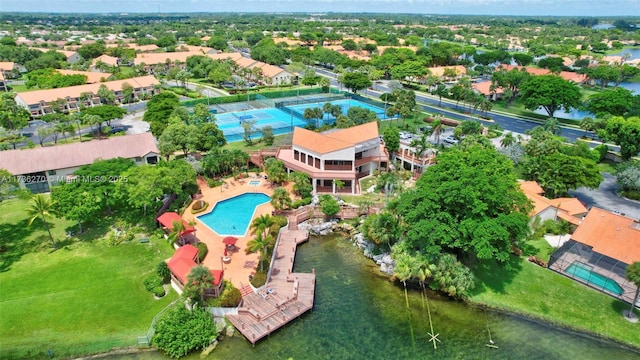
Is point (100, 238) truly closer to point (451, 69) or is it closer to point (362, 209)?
point (362, 209)

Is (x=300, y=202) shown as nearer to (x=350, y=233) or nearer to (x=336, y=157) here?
(x=350, y=233)

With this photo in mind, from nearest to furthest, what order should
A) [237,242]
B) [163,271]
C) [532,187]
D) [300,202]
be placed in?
[163,271] < [237,242] < [300,202] < [532,187]

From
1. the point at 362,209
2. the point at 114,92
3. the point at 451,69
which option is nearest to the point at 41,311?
the point at 362,209

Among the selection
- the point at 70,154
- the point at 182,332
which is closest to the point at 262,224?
the point at 182,332

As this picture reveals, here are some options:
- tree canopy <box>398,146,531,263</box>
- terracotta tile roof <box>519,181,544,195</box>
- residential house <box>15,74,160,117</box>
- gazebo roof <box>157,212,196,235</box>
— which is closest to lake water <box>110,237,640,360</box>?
tree canopy <box>398,146,531,263</box>

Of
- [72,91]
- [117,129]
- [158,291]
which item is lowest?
[158,291]

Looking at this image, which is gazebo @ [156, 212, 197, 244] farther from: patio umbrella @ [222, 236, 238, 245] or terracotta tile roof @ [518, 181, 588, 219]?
terracotta tile roof @ [518, 181, 588, 219]
